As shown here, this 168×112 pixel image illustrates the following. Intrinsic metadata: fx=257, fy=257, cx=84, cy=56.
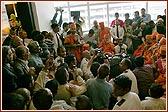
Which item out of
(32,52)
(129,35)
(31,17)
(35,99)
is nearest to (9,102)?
(35,99)

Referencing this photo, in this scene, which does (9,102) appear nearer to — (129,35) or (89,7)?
(129,35)

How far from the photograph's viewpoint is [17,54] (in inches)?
98.7

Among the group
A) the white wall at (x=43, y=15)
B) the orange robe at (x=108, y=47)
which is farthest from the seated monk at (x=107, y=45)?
the white wall at (x=43, y=15)

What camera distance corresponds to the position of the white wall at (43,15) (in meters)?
4.88

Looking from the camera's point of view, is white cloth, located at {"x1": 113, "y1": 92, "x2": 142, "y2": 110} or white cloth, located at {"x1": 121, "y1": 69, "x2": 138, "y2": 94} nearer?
white cloth, located at {"x1": 113, "y1": 92, "x2": 142, "y2": 110}

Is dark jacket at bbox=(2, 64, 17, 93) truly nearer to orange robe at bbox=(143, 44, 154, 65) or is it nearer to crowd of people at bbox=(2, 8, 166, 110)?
crowd of people at bbox=(2, 8, 166, 110)

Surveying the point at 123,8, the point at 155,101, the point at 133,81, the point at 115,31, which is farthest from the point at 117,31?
the point at 155,101

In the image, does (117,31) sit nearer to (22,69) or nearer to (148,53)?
(148,53)

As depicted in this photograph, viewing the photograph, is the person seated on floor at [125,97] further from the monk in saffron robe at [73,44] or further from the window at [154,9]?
the window at [154,9]

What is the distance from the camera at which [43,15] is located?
5090mm

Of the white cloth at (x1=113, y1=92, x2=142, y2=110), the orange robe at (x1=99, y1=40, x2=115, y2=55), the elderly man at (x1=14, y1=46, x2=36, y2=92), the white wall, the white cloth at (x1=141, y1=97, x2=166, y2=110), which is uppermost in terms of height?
the white wall

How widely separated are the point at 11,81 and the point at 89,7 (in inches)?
192

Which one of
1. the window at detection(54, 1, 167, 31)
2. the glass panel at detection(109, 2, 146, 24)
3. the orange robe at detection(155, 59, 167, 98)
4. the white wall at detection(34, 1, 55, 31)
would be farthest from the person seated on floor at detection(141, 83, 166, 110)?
the window at detection(54, 1, 167, 31)

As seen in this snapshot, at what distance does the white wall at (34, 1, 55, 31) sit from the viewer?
4879mm
